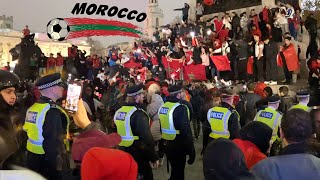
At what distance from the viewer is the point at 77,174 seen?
3520 millimetres

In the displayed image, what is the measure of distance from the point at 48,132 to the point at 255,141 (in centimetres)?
226

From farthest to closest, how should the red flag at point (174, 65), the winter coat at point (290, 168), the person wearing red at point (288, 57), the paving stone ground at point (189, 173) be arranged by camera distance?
1. the red flag at point (174, 65)
2. the person wearing red at point (288, 57)
3. the paving stone ground at point (189, 173)
4. the winter coat at point (290, 168)

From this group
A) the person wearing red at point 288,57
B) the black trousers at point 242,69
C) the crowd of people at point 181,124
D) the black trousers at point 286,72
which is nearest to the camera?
the crowd of people at point 181,124

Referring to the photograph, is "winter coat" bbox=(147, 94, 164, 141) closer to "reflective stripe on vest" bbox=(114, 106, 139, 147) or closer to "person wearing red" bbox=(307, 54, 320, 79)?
"reflective stripe on vest" bbox=(114, 106, 139, 147)

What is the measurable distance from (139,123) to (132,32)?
14.7 meters

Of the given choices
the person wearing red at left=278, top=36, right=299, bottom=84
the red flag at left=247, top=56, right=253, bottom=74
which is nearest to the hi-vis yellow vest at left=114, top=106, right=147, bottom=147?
the person wearing red at left=278, top=36, right=299, bottom=84

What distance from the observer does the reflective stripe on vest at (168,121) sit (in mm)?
7008

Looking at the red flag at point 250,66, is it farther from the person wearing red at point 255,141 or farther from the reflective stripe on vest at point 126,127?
the person wearing red at point 255,141

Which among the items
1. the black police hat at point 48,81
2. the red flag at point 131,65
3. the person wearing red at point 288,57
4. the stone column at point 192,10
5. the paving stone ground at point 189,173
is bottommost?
the paving stone ground at point 189,173

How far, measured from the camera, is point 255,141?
3779mm

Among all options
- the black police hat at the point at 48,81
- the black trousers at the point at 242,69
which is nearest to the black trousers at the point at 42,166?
the black police hat at the point at 48,81

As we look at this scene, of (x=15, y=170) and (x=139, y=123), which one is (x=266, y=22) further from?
(x=15, y=170)

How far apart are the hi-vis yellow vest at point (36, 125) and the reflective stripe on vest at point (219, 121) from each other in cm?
285

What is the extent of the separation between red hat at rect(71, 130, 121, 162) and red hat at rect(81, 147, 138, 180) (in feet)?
1.05
